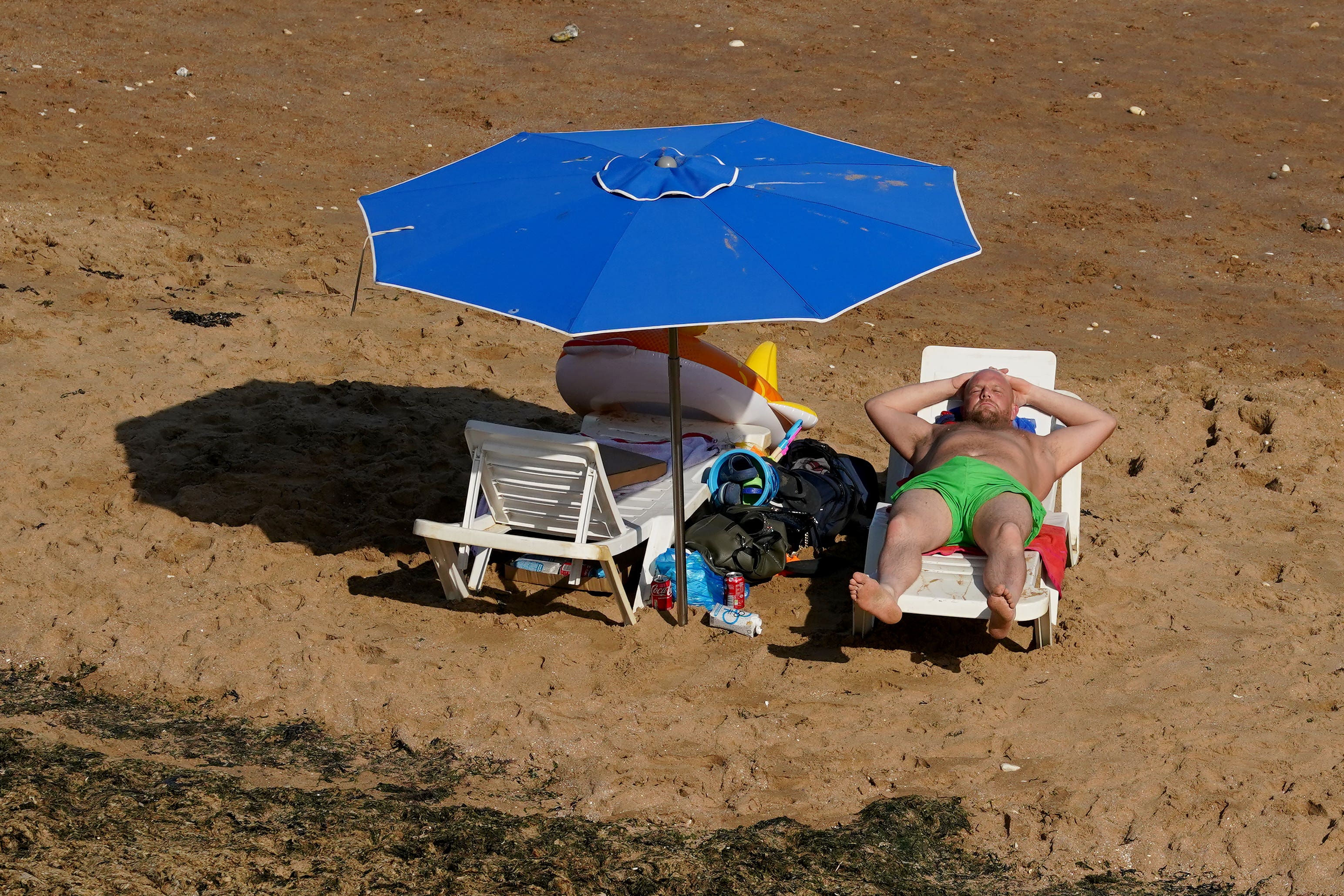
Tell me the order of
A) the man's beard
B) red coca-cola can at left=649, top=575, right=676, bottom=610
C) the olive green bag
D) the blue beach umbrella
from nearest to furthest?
the blue beach umbrella → red coca-cola can at left=649, top=575, right=676, bottom=610 → the olive green bag → the man's beard

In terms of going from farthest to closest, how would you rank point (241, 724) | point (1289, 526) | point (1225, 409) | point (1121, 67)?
point (1121, 67) < point (1225, 409) < point (1289, 526) < point (241, 724)

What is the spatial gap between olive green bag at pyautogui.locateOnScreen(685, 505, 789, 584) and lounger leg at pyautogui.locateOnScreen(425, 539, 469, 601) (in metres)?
0.96

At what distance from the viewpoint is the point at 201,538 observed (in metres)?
5.95

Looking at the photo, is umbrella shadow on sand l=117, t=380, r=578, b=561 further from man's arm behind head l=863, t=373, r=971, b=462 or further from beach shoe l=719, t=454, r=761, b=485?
man's arm behind head l=863, t=373, r=971, b=462

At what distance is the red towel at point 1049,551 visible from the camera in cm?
522

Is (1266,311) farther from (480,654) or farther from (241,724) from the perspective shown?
(241,724)

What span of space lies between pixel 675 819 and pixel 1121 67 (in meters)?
12.8

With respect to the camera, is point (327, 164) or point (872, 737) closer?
point (872, 737)

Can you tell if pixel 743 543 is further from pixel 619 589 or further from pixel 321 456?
pixel 321 456

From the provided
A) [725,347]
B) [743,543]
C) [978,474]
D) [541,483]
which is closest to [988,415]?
[978,474]

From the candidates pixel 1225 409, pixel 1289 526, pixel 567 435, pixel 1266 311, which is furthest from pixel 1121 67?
pixel 567 435

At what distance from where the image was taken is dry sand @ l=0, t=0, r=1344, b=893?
4.55m

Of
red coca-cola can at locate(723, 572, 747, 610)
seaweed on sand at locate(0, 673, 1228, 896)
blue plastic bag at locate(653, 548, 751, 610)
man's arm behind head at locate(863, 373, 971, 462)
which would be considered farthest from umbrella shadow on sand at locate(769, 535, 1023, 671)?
seaweed on sand at locate(0, 673, 1228, 896)

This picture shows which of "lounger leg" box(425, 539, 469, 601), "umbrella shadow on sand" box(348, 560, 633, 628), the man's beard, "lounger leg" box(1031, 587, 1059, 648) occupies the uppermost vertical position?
the man's beard
